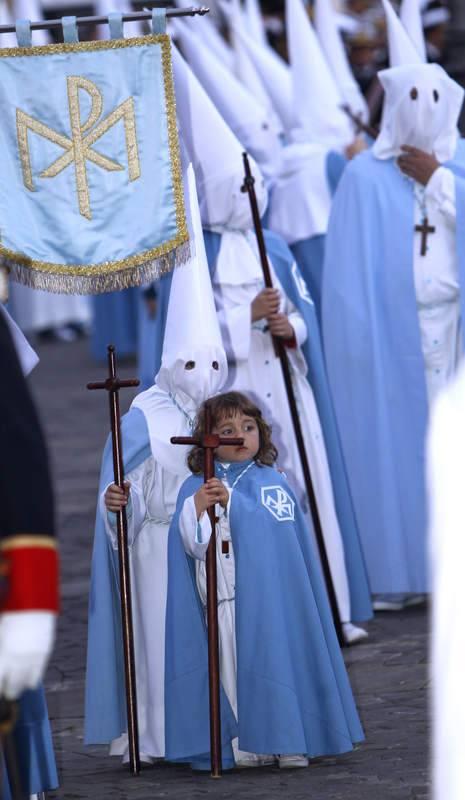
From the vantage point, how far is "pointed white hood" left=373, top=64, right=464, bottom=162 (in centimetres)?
884

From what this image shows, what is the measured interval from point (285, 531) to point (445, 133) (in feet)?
10.5

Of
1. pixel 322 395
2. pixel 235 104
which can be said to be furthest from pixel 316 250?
pixel 322 395

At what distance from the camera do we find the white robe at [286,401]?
8281 millimetres

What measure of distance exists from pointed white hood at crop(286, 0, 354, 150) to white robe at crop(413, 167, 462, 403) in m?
3.06

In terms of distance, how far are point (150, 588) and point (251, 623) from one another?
544 mm

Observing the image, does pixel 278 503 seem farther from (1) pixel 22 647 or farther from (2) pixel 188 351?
(1) pixel 22 647

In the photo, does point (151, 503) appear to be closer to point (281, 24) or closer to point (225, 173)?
point (225, 173)

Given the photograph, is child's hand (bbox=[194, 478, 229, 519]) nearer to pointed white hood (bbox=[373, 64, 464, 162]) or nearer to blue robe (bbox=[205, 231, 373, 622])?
blue robe (bbox=[205, 231, 373, 622])

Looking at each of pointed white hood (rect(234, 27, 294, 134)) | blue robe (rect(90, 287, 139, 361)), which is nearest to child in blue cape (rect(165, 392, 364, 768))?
pointed white hood (rect(234, 27, 294, 134))

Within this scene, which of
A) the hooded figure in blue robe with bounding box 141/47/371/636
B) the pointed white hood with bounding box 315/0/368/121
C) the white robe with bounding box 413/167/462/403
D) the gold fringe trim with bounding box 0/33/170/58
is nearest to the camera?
the gold fringe trim with bounding box 0/33/170/58

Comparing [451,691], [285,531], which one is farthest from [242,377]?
[451,691]

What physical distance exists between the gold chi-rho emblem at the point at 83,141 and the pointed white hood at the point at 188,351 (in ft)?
0.93

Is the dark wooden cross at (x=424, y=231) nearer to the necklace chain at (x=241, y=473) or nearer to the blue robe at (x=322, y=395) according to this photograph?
the blue robe at (x=322, y=395)

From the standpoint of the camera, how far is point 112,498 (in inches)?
250
